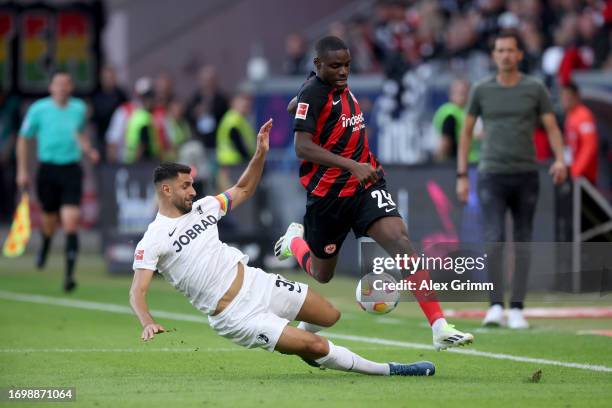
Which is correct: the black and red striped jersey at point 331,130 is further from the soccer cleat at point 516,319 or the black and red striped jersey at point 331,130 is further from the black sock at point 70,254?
the black sock at point 70,254

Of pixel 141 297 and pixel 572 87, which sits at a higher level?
pixel 572 87

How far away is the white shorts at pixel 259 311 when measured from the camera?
30.0ft

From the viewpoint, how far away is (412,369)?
954 cm

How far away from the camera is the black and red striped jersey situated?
1013 cm

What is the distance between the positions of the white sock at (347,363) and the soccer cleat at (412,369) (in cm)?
5

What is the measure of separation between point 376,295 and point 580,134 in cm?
814

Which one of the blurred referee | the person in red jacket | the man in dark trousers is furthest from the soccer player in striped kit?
the person in red jacket

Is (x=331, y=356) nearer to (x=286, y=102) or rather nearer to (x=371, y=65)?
(x=286, y=102)

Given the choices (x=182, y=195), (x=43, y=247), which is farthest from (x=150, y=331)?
(x=43, y=247)

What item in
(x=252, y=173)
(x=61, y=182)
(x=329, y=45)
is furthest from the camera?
(x=61, y=182)

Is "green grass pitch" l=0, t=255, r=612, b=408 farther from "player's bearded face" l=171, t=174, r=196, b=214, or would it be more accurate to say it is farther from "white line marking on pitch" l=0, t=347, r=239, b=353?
"player's bearded face" l=171, t=174, r=196, b=214

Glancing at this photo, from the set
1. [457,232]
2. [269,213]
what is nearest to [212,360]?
[457,232]

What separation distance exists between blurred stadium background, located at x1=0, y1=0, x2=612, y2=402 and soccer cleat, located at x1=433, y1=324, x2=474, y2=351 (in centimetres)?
475

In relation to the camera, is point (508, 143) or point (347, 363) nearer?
point (347, 363)
